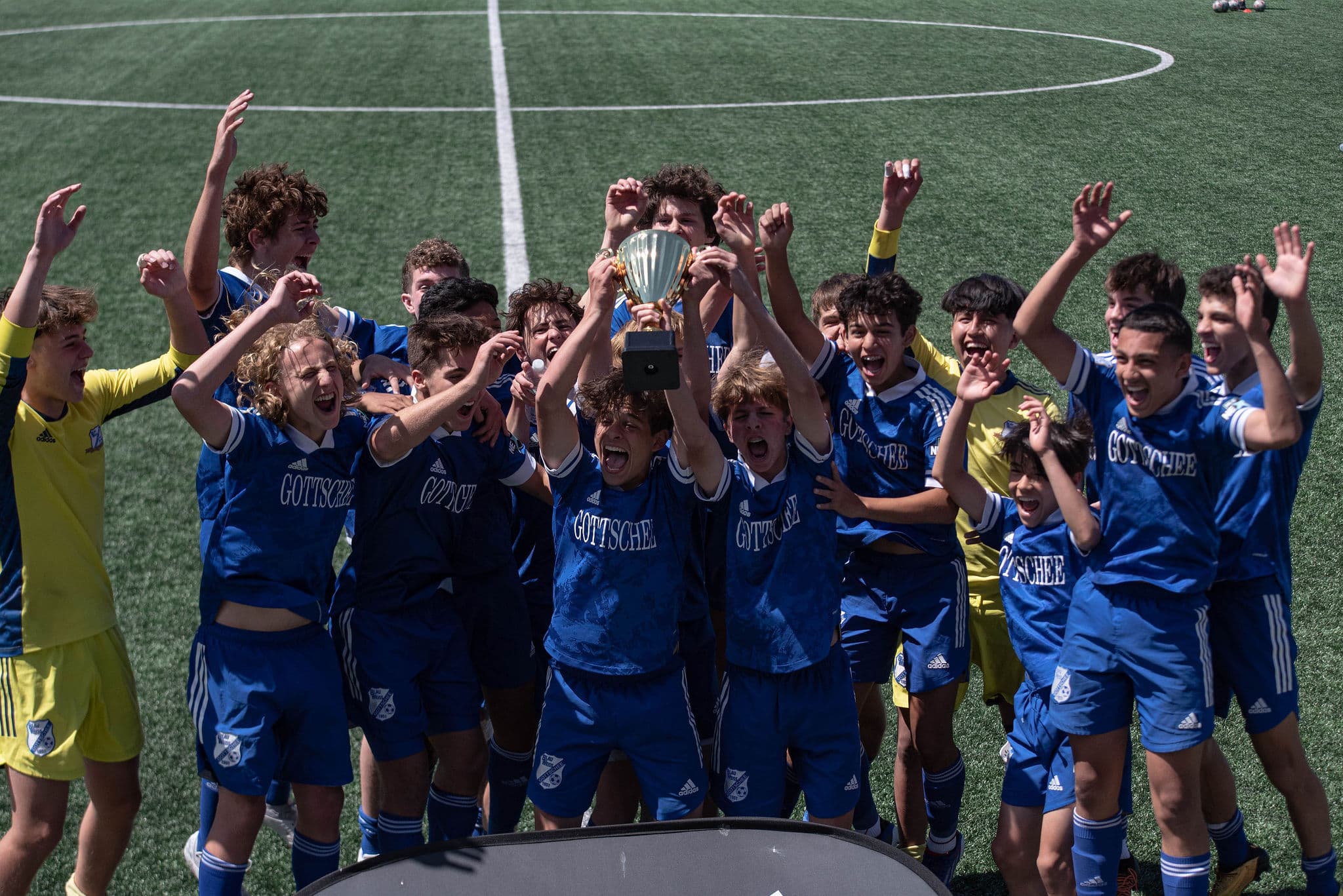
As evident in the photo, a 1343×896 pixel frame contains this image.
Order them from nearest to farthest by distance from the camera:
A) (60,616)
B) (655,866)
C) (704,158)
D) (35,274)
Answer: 1. (655,866)
2. (35,274)
3. (60,616)
4. (704,158)

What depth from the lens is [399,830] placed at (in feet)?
12.4

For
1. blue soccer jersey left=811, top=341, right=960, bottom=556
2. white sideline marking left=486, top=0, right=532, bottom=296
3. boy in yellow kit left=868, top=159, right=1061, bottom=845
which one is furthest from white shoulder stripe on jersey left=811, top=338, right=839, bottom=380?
white sideline marking left=486, top=0, right=532, bottom=296

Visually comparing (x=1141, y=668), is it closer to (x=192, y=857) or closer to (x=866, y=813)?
(x=866, y=813)

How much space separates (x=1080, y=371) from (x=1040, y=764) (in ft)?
3.84

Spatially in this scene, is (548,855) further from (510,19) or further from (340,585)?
(510,19)

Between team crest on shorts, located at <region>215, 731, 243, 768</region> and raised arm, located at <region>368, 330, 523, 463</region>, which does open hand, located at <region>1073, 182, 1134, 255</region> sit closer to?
raised arm, located at <region>368, 330, 523, 463</region>

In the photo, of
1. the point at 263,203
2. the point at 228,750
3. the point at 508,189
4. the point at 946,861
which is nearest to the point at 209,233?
the point at 263,203

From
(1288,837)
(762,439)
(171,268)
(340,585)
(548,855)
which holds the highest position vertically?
(171,268)

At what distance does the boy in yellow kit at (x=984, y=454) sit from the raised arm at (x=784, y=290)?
0.40 meters

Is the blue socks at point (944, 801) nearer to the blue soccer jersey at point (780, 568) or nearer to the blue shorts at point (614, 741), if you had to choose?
the blue soccer jersey at point (780, 568)

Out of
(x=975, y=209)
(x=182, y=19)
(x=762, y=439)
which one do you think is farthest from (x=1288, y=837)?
(x=182, y=19)

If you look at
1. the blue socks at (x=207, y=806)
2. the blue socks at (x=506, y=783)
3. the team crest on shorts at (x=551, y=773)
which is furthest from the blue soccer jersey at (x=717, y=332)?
the blue socks at (x=207, y=806)

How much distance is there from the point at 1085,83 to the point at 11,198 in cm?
1155

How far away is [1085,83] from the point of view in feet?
49.3
